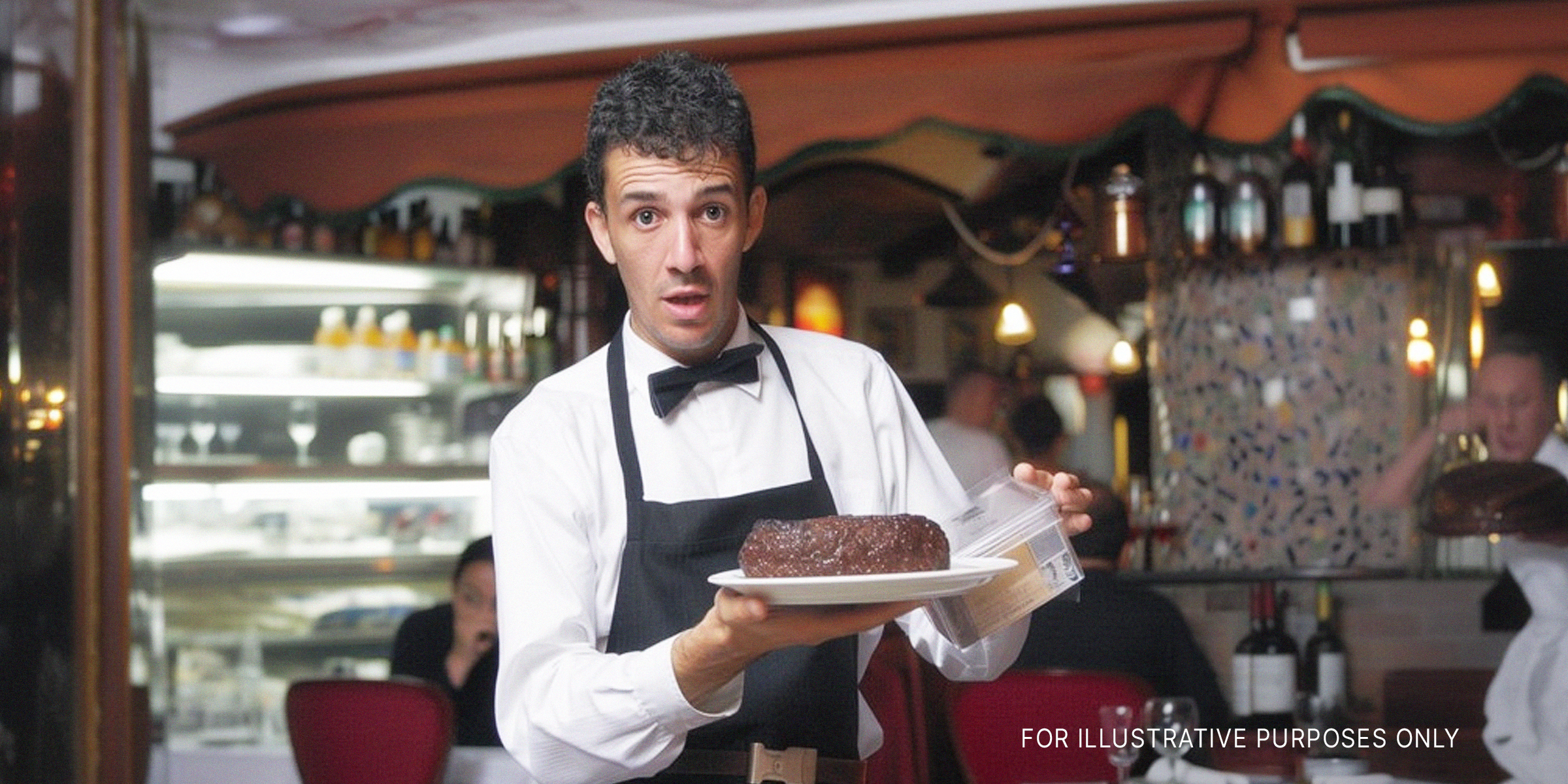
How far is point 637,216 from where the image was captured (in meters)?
1.65

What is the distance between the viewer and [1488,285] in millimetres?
5547

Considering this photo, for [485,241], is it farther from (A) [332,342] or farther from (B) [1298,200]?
(B) [1298,200]

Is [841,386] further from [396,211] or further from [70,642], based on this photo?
[396,211]

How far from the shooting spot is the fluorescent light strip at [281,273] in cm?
512

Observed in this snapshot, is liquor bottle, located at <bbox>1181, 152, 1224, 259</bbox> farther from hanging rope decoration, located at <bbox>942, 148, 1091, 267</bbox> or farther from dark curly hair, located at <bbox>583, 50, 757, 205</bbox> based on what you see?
dark curly hair, located at <bbox>583, 50, 757, 205</bbox>

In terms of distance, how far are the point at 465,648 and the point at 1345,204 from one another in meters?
2.74

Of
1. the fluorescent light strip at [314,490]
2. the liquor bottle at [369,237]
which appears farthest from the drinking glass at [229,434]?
the liquor bottle at [369,237]

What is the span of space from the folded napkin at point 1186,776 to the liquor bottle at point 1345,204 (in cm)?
259

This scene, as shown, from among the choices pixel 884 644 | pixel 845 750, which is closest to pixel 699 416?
pixel 845 750

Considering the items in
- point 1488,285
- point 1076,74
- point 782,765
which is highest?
point 1076,74

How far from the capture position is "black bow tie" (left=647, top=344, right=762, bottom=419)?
1785 mm

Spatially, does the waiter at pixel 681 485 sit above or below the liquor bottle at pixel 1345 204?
below

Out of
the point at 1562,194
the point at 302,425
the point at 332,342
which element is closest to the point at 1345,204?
the point at 1562,194

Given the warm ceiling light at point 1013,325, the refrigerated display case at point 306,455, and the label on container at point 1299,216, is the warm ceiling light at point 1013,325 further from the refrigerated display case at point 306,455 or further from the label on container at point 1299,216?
the refrigerated display case at point 306,455
